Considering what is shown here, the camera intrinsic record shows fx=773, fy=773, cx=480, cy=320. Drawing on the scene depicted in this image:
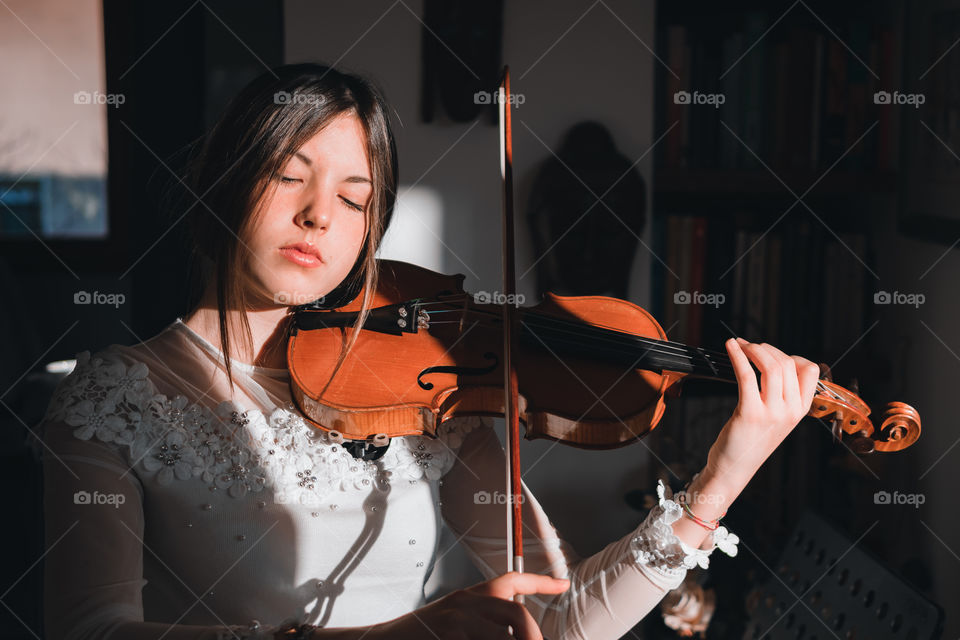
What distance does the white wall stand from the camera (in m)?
1.47

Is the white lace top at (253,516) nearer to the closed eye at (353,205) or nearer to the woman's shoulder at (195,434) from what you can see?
the woman's shoulder at (195,434)

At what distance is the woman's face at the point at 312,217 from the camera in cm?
88

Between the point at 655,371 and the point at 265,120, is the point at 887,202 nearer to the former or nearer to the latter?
the point at 655,371

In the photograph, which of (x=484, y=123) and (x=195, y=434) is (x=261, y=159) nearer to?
(x=195, y=434)

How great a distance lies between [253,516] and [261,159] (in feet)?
1.38

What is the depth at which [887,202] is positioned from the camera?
1.63 metres

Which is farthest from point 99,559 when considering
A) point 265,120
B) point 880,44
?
point 880,44

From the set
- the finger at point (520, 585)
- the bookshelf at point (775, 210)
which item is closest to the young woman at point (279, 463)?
the finger at point (520, 585)

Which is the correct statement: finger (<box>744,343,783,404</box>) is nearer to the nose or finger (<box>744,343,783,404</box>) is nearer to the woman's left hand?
the woman's left hand

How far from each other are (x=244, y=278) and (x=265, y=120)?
19cm

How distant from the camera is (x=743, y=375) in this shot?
0.82 metres

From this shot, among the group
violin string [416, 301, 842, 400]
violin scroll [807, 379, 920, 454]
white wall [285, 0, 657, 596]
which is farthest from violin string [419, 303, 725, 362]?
white wall [285, 0, 657, 596]

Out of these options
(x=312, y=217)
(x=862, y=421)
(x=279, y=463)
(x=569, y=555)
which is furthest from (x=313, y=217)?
(x=862, y=421)

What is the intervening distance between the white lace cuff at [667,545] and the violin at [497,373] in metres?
0.09
